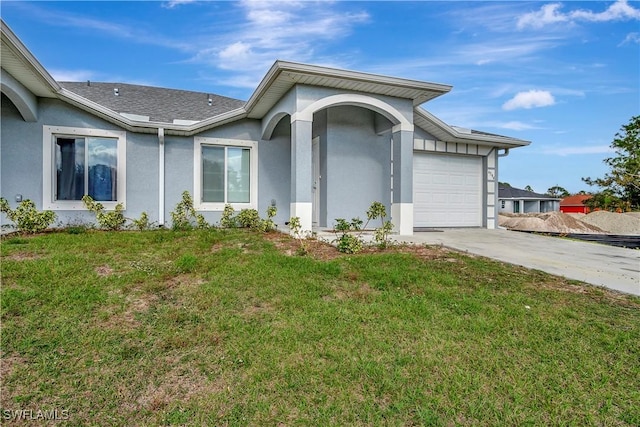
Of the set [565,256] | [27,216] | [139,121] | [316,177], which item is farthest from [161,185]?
[565,256]

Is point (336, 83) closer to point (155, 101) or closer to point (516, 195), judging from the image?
point (155, 101)

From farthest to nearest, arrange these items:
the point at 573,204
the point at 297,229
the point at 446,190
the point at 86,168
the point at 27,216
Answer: the point at 573,204 < the point at 446,190 < the point at 86,168 < the point at 297,229 < the point at 27,216

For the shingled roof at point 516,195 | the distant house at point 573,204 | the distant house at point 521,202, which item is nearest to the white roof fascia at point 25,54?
the distant house at point 521,202

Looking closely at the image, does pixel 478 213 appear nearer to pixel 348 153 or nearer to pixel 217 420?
pixel 348 153

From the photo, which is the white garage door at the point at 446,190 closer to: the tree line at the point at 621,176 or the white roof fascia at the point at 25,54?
Answer: the white roof fascia at the point at 25,54

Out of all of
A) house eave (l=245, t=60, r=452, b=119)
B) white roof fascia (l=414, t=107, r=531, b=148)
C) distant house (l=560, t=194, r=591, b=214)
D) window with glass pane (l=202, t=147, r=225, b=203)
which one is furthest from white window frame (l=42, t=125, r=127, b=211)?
distant house (l=560, t=194, r=591, b=214)

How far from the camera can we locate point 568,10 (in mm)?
9078

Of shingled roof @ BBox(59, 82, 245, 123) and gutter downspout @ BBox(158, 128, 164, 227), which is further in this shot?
shingled roof @ BBox(59, 82, 245, 123)

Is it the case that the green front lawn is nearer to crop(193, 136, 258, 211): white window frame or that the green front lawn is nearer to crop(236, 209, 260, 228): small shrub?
crop(236, 209, 260, 228): small shrub

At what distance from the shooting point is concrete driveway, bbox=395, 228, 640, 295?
4.79 metres

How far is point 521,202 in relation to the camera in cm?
2928

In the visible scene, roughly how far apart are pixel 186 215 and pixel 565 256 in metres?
8.83

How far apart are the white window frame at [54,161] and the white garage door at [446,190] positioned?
8.25m

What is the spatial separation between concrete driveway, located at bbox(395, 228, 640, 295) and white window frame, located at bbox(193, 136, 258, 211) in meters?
4.67
